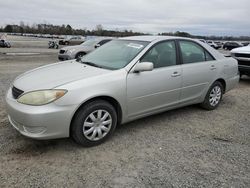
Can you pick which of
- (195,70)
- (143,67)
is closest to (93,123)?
(143,67)

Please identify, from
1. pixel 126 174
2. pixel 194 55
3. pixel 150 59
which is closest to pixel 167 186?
pixel 126 174

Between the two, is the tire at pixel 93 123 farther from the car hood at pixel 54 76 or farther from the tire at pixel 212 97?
the tire at pixel 212 97

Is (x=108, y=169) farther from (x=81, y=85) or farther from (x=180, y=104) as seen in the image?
(x=180, y=104)

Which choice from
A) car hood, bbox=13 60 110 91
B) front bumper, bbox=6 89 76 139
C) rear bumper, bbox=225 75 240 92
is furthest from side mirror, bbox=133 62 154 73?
rear bumper, bbox=225 75 240 92

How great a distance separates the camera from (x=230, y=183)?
2924 millimetres

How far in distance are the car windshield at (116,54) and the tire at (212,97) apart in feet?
6.04

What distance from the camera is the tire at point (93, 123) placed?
136 inches

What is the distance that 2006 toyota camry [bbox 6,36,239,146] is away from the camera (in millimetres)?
3275

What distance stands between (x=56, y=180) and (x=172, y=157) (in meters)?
1.50

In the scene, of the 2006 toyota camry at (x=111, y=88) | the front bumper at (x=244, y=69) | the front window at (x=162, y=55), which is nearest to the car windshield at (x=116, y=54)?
the 2006 toyota camry at (x=111, y=88)

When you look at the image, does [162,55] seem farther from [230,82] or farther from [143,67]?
[230,82]

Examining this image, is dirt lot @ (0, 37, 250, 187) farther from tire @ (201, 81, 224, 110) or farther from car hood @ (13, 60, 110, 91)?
car hood @ (13, 60, 110, 91)

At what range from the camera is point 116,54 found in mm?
4418

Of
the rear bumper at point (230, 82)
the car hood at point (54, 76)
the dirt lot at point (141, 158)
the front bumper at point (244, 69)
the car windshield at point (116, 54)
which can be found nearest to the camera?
the dirt lot at point (141, 158)
